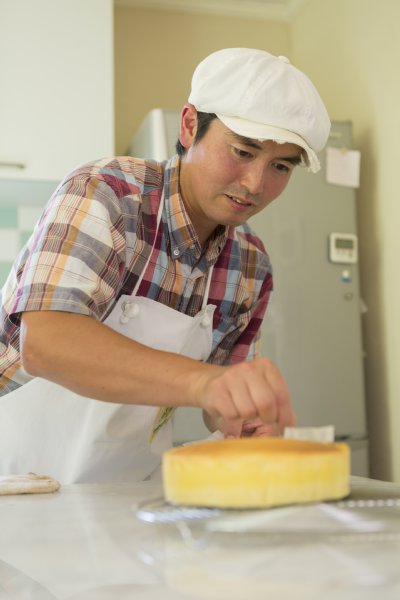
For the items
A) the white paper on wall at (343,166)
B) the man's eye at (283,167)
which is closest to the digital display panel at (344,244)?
the white paper on wall at (343,166)

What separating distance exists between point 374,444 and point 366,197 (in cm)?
79

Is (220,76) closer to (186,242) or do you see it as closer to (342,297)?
(186,242)

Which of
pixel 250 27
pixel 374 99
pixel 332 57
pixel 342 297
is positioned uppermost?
pixel 250 27

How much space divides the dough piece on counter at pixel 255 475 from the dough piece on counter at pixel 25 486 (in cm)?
32

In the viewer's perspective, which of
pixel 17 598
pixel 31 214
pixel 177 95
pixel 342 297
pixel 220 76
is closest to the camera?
pixel 17 598

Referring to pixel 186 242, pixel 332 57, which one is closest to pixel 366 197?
pixel 332 57

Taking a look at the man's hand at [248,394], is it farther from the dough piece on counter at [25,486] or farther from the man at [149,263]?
the dough piece on counter at [25,486]

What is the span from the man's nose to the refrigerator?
50.6 inches

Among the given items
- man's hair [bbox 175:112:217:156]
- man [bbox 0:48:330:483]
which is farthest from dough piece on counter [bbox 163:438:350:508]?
man's hair [bbox 175:112:217:156]

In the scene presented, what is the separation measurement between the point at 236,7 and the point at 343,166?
93cm

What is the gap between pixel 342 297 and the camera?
249 centimetres

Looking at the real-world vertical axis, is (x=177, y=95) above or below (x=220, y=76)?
above

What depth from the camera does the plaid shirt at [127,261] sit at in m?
1.00

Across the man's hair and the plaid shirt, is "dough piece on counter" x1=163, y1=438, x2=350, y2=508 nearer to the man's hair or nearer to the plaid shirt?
the plaid shirt
